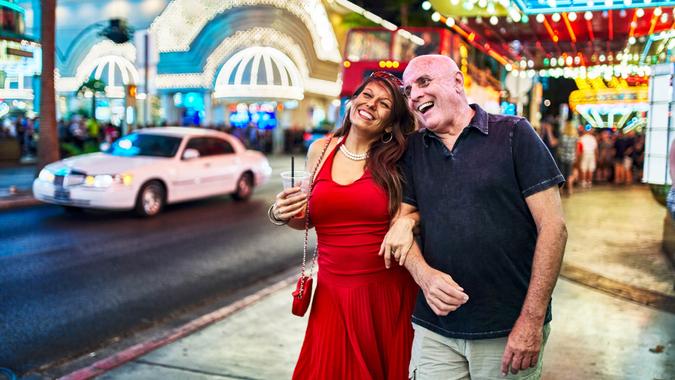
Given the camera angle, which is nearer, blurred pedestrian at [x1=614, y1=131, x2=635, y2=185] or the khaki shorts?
the khaki shorts

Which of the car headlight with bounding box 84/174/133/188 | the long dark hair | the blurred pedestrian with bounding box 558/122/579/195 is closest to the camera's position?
the long dark hair

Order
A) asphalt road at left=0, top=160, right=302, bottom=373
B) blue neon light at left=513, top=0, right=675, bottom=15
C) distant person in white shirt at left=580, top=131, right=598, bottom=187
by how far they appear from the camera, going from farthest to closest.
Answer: distant person in white shirt at left=580, top=131, right=598, bottom=187 < asphalt road at left=0, top=160, right=302, bottom=373 < blue neon light at left=513, top=0, right=675, bottom=15

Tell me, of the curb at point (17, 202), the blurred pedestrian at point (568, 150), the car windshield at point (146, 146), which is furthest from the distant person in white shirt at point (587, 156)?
the curb at point (17, 202)

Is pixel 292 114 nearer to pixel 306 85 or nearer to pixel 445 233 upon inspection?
pixel 306 85

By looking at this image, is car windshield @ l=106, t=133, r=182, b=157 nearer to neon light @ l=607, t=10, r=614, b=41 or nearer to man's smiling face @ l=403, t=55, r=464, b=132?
neon light @ l=607, t=10, r=614, b=41

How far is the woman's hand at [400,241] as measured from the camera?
2658 mm

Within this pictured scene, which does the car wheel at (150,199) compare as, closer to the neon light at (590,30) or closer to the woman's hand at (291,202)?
the neon light at (590,30)

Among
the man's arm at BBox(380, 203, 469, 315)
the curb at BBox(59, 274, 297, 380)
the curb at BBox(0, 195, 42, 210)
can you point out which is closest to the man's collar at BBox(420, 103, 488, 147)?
the man's arm at BBox(380, 203, 469, 315)

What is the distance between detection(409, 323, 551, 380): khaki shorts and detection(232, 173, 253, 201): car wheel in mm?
12223

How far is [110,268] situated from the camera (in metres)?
8.20

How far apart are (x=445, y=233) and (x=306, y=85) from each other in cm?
3505

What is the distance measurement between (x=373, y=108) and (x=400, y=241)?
0.68 metres

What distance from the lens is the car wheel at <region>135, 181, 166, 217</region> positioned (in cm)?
1209

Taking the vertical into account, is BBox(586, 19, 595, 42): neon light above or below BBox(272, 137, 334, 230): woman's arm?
above
